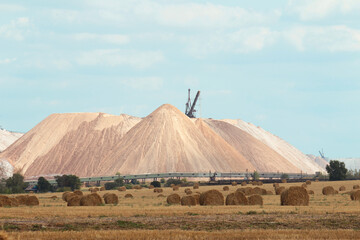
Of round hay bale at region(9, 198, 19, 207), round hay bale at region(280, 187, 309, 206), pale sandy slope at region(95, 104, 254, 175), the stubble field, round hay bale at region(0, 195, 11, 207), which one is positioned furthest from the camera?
pale sandy slope at region(95, 104, 254, 175)

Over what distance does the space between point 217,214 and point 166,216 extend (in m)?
2.96

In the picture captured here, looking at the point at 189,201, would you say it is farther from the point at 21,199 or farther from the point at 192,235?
the point at 192,235

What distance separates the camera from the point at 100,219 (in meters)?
31.8

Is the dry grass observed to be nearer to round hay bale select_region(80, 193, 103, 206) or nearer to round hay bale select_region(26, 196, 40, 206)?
round hay bale select_region(80, 193, 103, 206)

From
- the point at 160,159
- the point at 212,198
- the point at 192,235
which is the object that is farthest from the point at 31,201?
the point at 160,159

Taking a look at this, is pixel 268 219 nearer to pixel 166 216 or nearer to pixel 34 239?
pixel 166 216

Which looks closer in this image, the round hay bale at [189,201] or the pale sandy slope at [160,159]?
the round hay bale at [189,201]

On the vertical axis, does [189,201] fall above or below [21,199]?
below

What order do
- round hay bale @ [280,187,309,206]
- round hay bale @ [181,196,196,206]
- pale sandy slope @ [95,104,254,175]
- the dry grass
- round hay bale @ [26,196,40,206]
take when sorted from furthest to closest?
pale sandy slope @ [95,104,254,175] → round hay bale @ [26,196,40,206] → round hay bale @ [181,196,196,206] → round hay bale @ [280,187,309,206] → the dry grass

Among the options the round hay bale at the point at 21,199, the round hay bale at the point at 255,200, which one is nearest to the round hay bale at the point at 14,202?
the round hay bale at the point at 21,199

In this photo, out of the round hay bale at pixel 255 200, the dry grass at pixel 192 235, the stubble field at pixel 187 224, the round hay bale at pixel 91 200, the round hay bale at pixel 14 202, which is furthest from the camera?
the round hay bale at pixel 91 200

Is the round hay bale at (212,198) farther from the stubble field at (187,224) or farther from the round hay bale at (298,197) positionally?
the stubble field at (187,224)

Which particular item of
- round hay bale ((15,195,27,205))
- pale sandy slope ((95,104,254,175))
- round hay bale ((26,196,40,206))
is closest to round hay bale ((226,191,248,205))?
round hay bale ((26,196,40,206))

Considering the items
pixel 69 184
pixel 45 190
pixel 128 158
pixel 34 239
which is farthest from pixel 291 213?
Result: pixel 128 158
